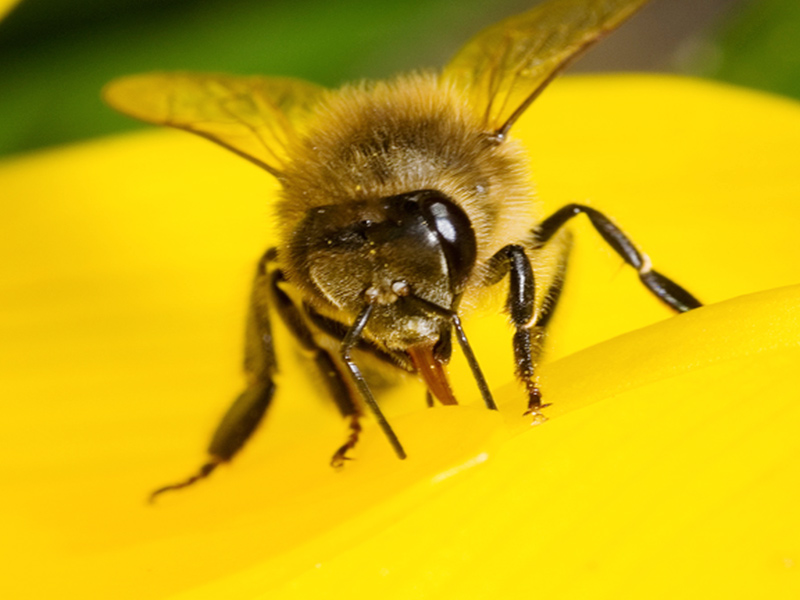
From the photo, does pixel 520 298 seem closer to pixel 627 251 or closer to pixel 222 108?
pixel 627 251

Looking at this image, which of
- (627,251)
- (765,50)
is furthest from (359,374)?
(765,50)

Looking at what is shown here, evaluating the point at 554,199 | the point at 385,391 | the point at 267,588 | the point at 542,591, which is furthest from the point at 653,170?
the point at 267,588

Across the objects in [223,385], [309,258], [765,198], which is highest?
[309,258]

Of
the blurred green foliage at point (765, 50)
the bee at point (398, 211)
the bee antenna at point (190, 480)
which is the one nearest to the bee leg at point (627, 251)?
the bee at point (398, 211)

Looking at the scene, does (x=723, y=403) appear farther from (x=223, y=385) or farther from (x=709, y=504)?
(x=223, y=385)

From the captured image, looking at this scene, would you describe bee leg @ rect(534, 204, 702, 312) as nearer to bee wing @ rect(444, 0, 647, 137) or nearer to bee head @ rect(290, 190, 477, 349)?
bee wing @ rect(444, 0, 647, 137)

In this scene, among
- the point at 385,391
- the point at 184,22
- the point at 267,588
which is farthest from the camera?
the point at 184,22

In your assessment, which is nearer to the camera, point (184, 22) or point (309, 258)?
point (309, 258)
